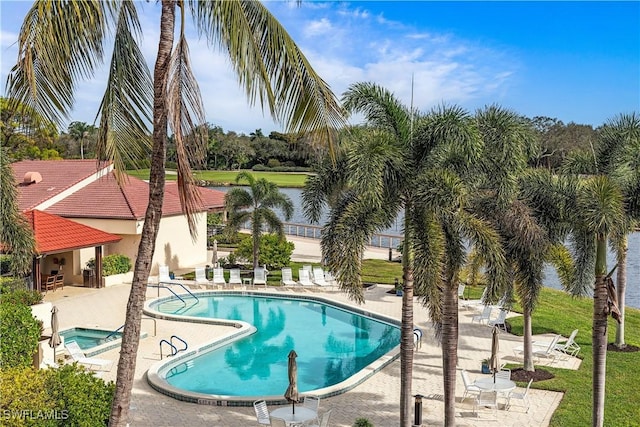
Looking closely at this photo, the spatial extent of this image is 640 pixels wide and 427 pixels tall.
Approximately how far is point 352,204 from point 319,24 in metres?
3.37

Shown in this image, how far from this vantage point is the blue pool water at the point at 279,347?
1488 cm

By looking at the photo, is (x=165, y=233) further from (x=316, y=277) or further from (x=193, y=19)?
(x=193, y=19)

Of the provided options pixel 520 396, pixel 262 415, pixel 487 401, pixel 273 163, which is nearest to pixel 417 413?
pixel 487 401

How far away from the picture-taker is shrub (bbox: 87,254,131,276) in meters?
24.7

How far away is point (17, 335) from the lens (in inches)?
465

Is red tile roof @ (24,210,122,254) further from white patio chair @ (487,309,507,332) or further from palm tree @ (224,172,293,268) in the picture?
white patio chair @ (487,309,507,332)

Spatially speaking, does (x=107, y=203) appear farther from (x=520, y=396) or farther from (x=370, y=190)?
(x=520, y=396)

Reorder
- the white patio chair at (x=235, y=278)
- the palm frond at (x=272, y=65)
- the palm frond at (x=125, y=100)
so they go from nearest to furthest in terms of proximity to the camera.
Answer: the palm frond at (x=272, y=65)
the palm frond at (x=125, y=100)
the white patio chair at (x=235, y=278)

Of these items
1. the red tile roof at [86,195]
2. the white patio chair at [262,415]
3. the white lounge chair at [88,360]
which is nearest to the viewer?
the white patio chair at [262,415]

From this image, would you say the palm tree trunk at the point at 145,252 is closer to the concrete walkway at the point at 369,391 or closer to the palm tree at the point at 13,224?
the concrete walkway at the point at 369,391

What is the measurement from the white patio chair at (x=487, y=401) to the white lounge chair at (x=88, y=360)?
331 inches

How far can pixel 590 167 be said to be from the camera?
526 inches

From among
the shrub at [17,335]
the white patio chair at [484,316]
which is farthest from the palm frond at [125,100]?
the white patio chair at [484,316]

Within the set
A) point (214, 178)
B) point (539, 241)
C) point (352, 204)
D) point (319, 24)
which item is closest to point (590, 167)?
point (539, 241)
